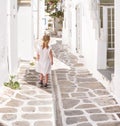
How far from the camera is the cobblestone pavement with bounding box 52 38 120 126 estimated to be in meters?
6.74

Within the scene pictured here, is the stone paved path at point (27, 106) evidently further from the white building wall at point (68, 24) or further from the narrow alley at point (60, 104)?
the white building wall at point (68, 24)

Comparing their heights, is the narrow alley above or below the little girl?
below

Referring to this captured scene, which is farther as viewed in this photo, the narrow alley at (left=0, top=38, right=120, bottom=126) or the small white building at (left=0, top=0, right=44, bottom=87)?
the small white building at (left=0, top=0, right=44, bottom=87)

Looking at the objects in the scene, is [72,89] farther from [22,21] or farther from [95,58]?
[22,21]

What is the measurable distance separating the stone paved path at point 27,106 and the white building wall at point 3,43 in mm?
541

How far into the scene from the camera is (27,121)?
22.0 feet

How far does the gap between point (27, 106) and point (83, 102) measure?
1371 mm

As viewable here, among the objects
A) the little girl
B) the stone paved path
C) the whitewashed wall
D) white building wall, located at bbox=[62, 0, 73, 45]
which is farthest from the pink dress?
white building wall, located at bbox=[62, 0, 73, 45]

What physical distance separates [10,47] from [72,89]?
271 cm

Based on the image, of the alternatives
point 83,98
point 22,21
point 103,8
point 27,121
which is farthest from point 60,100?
point 22,21

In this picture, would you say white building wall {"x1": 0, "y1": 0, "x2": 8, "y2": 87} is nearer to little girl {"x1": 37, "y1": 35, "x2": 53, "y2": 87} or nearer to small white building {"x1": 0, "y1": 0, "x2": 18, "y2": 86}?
small white building {"x1": 0, "y1": 0, "x2": 18, "y2": 86}

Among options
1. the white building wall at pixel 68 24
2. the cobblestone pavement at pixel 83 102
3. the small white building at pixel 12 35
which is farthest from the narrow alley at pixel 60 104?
the white building wall at pixel 68 24

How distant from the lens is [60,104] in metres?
Answer: 8.02

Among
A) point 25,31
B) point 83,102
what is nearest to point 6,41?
point 83,102
